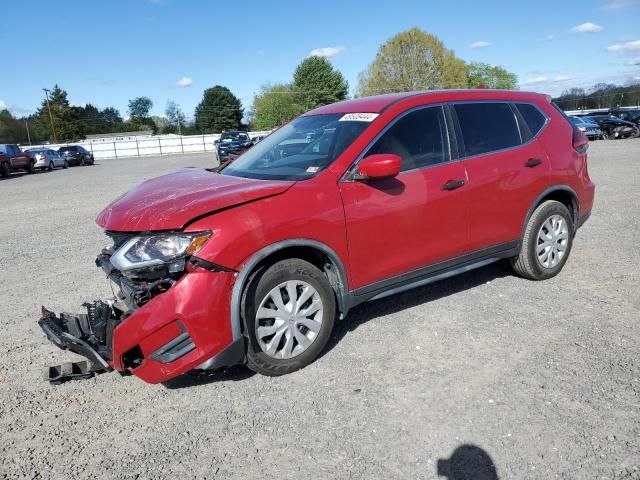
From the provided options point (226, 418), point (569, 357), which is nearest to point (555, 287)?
point (569, 357)

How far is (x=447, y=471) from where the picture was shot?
8.42ft

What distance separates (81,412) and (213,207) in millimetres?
1510

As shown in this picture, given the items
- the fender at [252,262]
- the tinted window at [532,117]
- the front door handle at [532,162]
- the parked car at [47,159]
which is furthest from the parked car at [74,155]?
the fender at [252,262]

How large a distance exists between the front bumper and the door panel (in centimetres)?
104

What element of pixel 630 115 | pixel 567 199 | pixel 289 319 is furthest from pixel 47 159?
pixel 630 115

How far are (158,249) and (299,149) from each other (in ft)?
5.49

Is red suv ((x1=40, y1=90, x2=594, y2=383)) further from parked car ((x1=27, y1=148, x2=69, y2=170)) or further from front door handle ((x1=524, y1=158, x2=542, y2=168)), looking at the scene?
parked car ((x1=27, y1=148, x2=69, y2=170))

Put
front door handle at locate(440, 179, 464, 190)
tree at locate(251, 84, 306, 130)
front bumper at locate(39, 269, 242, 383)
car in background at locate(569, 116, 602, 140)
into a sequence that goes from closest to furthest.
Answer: front bumper at locate(39, 269, 242, 383), front door handle at locate(440, 179, 464, 190), car in background at locate(569, 116, 602, 140), tree at locate(251, 84, 306, 130)

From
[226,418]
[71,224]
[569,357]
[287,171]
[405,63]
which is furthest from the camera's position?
[405,63]

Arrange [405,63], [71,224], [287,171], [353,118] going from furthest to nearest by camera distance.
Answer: [405,63]
[71,224]
[353,118]
[287,171]

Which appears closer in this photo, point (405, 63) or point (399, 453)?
point (399, 453)

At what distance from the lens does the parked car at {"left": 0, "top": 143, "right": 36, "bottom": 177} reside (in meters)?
25.6

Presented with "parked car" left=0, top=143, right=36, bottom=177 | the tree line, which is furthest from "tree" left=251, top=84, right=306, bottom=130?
"parked car" left=0, top=143, right=36, bottom=177

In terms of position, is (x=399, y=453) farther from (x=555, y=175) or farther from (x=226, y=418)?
(x=555, y=175)
